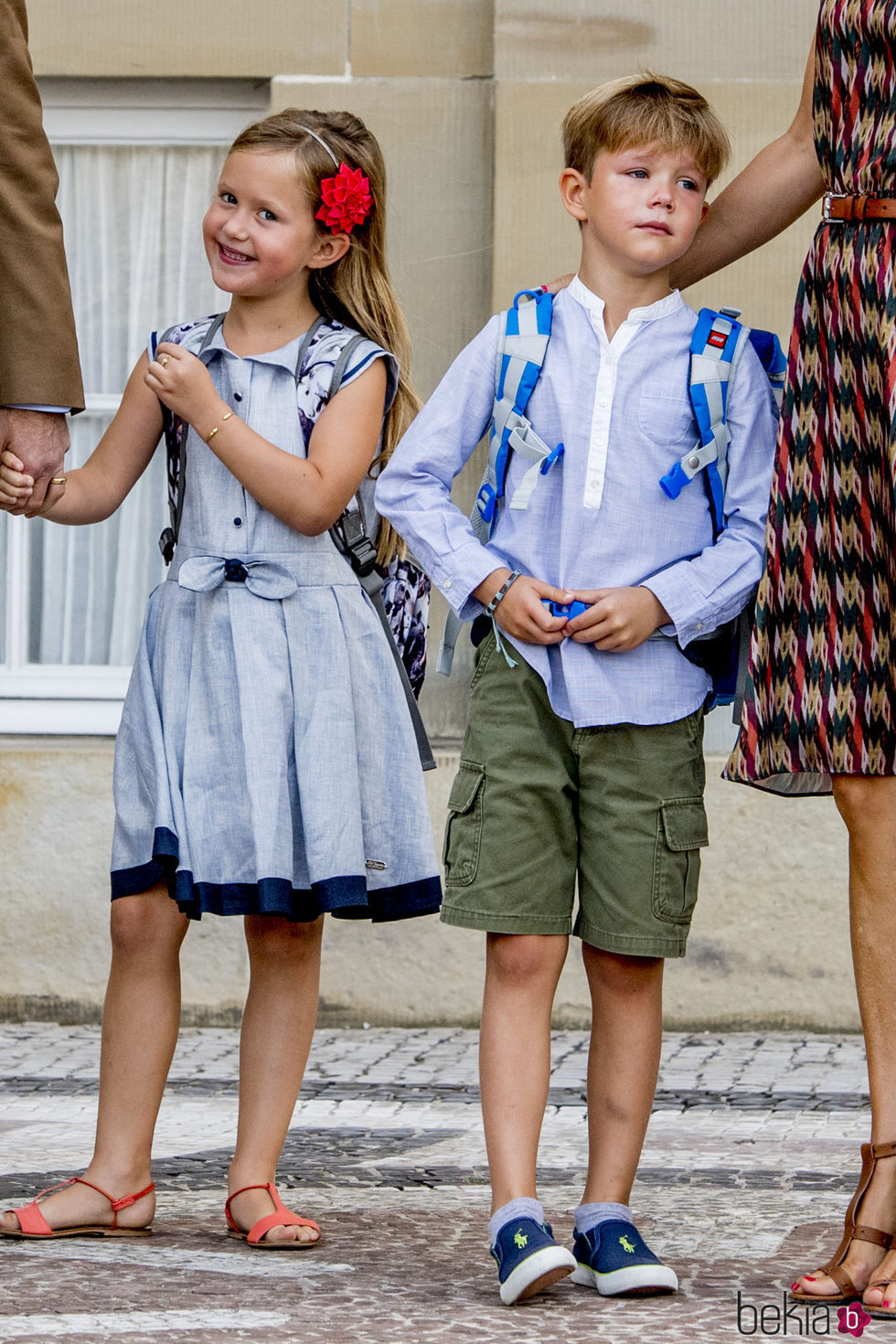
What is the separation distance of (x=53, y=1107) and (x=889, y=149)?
2.92m

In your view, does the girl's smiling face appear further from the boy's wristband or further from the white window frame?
the white window frame

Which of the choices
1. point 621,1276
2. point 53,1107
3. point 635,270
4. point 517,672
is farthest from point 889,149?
point 53,1107

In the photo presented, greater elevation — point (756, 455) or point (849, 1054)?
point (756, 455)

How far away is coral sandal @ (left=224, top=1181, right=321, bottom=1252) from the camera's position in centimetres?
317

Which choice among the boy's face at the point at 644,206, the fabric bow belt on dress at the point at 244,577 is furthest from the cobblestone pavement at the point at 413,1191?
the boy's face at the point at 644,206

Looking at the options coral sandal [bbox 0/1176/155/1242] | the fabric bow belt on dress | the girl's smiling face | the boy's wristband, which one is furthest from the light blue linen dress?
coral sandal [bbox 0/1176/155/1242]

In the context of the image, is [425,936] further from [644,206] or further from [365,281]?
[644,206]

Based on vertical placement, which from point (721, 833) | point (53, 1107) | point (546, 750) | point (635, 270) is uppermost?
point (635, 270)

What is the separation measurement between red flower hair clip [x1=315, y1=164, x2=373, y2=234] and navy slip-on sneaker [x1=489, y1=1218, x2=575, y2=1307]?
5.64 ft

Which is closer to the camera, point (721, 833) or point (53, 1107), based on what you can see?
point (53, 1107)

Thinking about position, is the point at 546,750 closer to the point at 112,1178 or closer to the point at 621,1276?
the point at 621,1276

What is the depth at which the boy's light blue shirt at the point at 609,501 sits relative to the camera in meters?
3.02

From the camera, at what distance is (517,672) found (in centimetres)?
305

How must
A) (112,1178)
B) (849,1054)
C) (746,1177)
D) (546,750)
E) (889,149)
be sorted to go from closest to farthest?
(889,149), (546,750), (112,1178), (746,1177), (849,1054)
